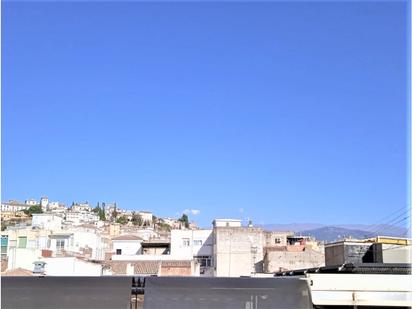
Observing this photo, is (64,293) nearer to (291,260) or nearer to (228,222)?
(291,260)

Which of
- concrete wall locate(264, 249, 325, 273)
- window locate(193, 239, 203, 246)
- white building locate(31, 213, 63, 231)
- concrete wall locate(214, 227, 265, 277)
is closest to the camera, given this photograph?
concrete wall locate(264, 249, 325, 273)

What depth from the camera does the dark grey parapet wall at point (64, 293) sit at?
736cm

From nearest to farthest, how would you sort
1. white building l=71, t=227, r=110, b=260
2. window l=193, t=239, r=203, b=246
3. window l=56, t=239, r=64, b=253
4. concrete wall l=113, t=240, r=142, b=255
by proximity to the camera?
window l=56, t=239, r=64, b=253
white building l=71, t=227, r=110, b=260
window l=193, t=239, r=203, b=246
concrete wall l=113, t=240, r=142, b=255

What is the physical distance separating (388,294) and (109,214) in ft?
576

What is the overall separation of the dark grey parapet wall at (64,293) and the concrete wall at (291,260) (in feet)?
134

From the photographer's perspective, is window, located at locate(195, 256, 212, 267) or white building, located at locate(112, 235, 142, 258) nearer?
window, located at locate(195, 256, 212, 267)

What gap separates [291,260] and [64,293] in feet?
136

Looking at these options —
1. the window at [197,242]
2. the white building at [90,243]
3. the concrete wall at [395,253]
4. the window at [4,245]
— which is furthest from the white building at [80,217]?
the concrete wall at [395,253]

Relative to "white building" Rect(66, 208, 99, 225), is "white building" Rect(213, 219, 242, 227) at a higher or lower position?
lower

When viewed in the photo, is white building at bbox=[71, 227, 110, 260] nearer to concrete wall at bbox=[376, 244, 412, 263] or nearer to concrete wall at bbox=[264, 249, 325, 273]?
concrete wall at bbox=[264, 249, 325, 273]

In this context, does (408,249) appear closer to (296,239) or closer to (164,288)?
(164,288)

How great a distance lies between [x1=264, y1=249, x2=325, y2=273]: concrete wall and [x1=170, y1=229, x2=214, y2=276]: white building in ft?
28.3

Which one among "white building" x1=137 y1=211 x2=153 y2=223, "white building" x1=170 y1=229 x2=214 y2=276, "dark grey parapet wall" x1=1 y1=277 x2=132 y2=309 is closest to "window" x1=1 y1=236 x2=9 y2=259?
"white building" x1=170 y1=229 x2=214 y2=276

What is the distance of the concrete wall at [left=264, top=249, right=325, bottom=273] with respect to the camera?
47219mm
